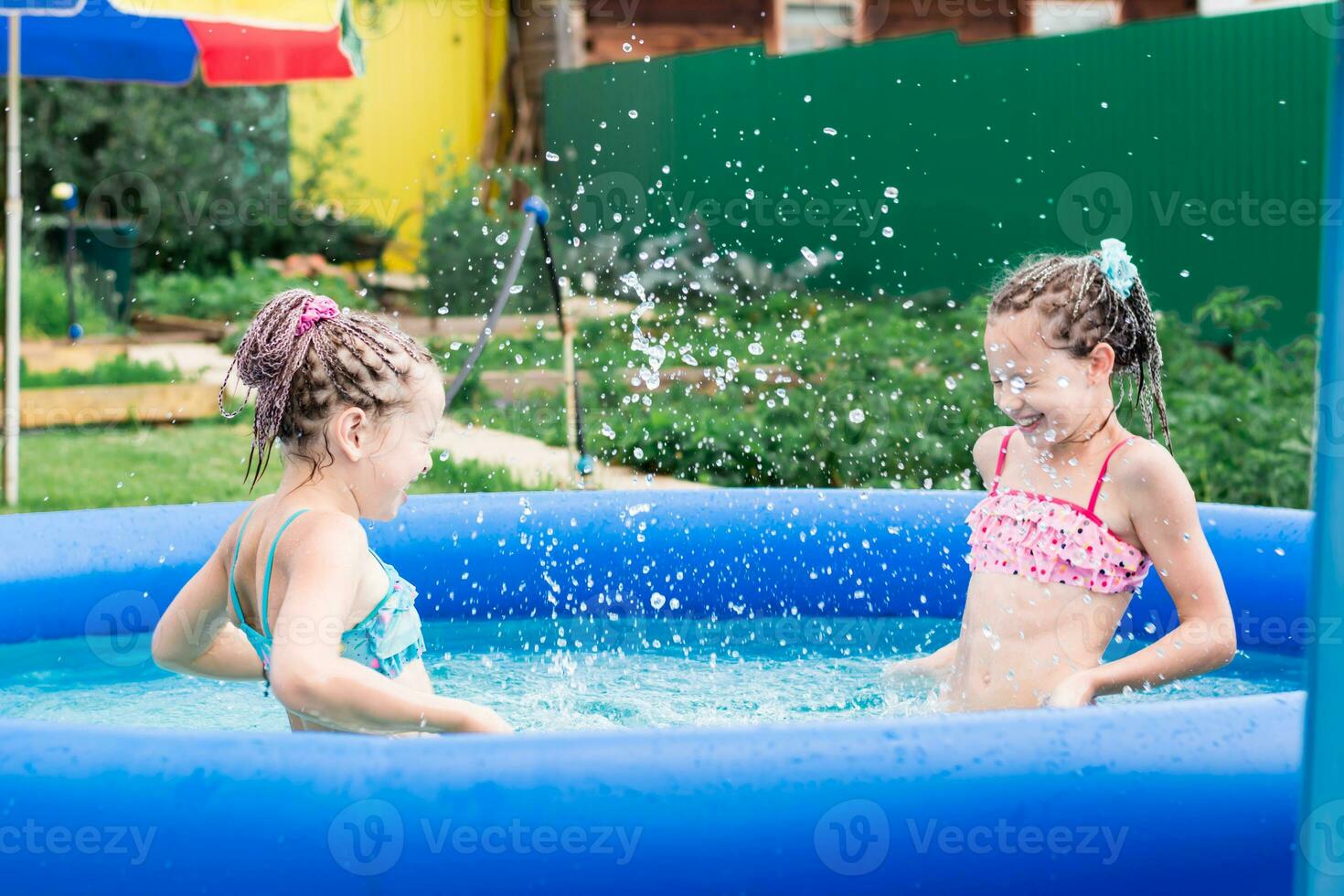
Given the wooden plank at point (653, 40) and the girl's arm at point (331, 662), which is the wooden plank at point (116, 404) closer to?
the wooden plank at point (653, 40)

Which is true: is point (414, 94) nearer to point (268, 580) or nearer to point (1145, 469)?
point (1145, 469)

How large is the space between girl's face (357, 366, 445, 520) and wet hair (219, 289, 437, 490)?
2 centimetres

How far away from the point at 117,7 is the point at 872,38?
335 inches

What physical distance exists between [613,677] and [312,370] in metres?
1.48

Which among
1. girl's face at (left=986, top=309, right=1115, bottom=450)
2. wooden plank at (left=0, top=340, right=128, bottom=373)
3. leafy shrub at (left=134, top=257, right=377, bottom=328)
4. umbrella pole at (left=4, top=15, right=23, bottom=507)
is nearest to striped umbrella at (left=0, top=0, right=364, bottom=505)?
umbrella pole at (left=4, top=15, right=23, bottom=507)

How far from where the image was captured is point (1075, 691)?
2361 mm

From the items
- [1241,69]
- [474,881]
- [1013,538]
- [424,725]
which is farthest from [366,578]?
[1241,69]

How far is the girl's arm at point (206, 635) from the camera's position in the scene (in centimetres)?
231

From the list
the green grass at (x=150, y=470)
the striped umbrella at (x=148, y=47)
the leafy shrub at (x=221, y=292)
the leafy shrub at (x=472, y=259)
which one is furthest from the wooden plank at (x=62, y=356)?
the leafy shrub at (x=472, y=259)

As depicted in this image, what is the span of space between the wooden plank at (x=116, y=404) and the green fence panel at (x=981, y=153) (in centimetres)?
357

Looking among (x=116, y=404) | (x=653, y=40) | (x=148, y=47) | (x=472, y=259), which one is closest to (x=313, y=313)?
(x=148, y=47)

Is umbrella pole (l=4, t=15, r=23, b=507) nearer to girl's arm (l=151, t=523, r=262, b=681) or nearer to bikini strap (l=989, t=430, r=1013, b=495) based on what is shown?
girl's arm (l=151, t=523, r=262, b=681)

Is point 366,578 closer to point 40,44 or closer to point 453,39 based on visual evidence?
point 40,44

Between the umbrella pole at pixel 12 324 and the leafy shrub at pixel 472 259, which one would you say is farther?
the leafy shrub at pixel 472 259
